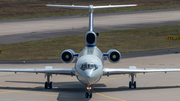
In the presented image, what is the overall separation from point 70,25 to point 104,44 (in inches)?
1044

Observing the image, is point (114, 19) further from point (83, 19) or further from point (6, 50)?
point (6, 50)

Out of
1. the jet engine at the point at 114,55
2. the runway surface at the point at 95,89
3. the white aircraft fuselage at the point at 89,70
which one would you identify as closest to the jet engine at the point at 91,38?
the jet engine at the point at 114,55

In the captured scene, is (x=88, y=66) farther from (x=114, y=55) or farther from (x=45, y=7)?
(x=45, y=7)

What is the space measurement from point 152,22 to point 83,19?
746 inches

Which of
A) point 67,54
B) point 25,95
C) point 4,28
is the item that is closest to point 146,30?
point 4,28

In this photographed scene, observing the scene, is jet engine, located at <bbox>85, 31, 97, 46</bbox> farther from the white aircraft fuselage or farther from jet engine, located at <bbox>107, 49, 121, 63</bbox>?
the white aircraft fuselage

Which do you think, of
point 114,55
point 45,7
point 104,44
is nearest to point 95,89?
point 114,55

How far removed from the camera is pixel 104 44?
56.1 meters

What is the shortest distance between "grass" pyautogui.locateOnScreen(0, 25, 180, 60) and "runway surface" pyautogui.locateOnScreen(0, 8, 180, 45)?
476 cm

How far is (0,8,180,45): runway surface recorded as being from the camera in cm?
6625

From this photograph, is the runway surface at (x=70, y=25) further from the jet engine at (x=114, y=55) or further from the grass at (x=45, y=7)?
the jet engine at (x=114, y=55)

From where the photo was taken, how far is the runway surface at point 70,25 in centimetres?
6625

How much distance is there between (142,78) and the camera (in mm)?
34250

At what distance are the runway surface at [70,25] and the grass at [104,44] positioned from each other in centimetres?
476
